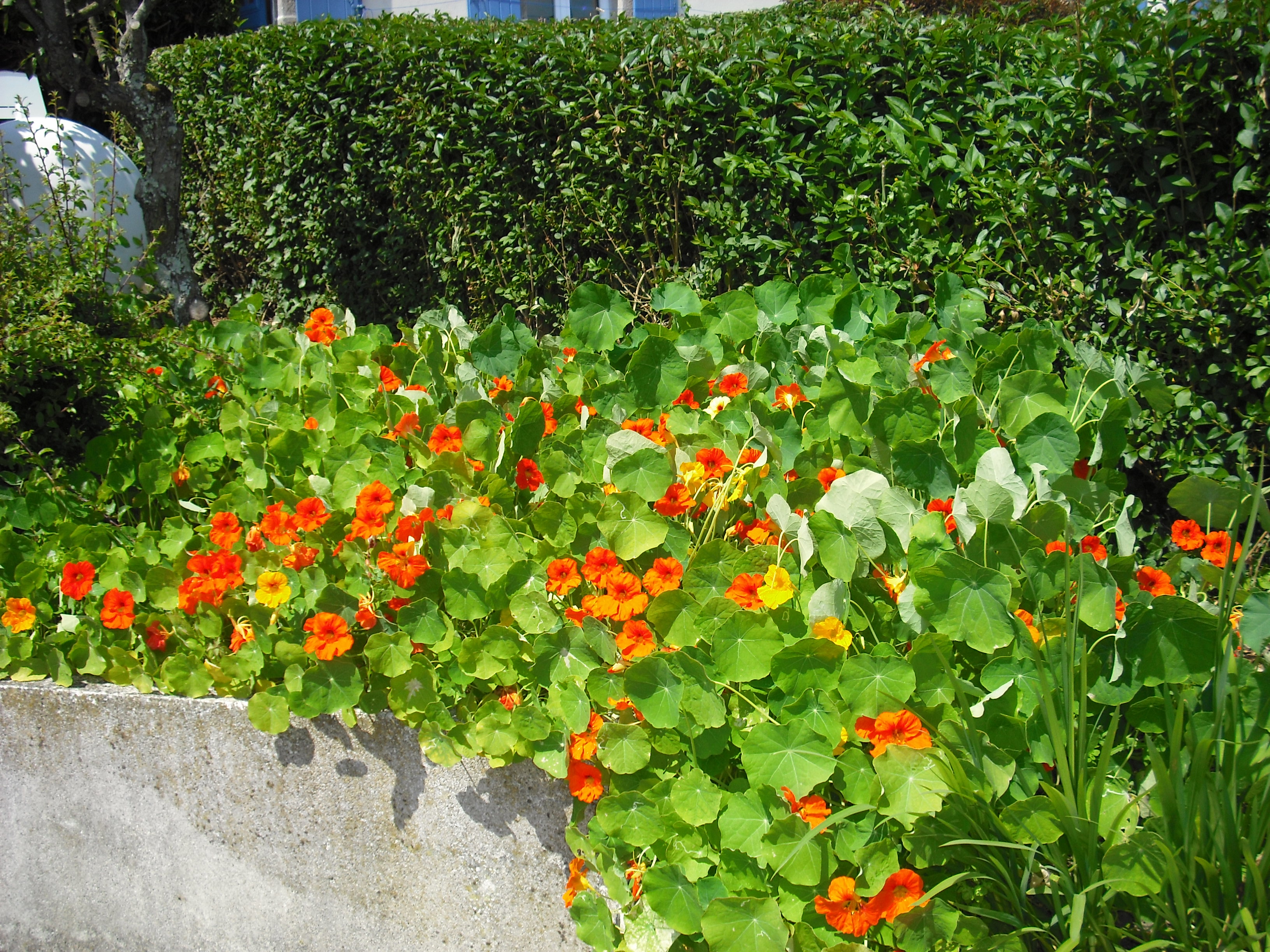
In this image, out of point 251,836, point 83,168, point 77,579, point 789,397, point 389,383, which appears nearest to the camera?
point 251,836

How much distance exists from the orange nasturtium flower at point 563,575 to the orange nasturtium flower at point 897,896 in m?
0.83

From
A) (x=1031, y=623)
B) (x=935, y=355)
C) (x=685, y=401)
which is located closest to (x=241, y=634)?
(x=685, y=401)

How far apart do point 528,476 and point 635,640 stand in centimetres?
65

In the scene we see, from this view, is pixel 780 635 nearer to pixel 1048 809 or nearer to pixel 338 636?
pixel 1048 809

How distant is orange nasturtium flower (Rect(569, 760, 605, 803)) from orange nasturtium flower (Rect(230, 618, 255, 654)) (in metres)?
Result: 0.87

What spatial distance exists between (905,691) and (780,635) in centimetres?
25

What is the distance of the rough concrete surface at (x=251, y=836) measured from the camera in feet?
6.48

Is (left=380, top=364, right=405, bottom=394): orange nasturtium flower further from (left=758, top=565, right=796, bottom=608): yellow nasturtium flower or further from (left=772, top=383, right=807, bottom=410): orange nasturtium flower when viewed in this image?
(left=758, top=565, right=796, bottom=608): yellow nasturtium flower

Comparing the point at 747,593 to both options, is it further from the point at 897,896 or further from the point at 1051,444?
the point at 1051,444

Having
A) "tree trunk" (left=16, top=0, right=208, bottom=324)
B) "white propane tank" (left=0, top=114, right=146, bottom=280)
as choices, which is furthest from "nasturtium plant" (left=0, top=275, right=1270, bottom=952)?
"white propane tank" (left=0, top=114, right=146, bottom=280)

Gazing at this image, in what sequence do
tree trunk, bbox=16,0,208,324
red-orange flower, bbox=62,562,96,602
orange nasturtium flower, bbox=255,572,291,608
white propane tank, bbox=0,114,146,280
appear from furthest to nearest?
white propane tank, bbox=0,114,146,280 < tree trunk, bbox=16,0,208,324 < red-orange flower, bbox=62,562,96,602 < orange nasturtium flower, bbox=255,572,291,608

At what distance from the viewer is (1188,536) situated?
6.18ft

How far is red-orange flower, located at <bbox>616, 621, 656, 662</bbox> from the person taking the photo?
71.6 inches

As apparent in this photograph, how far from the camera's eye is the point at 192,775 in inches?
85.4
